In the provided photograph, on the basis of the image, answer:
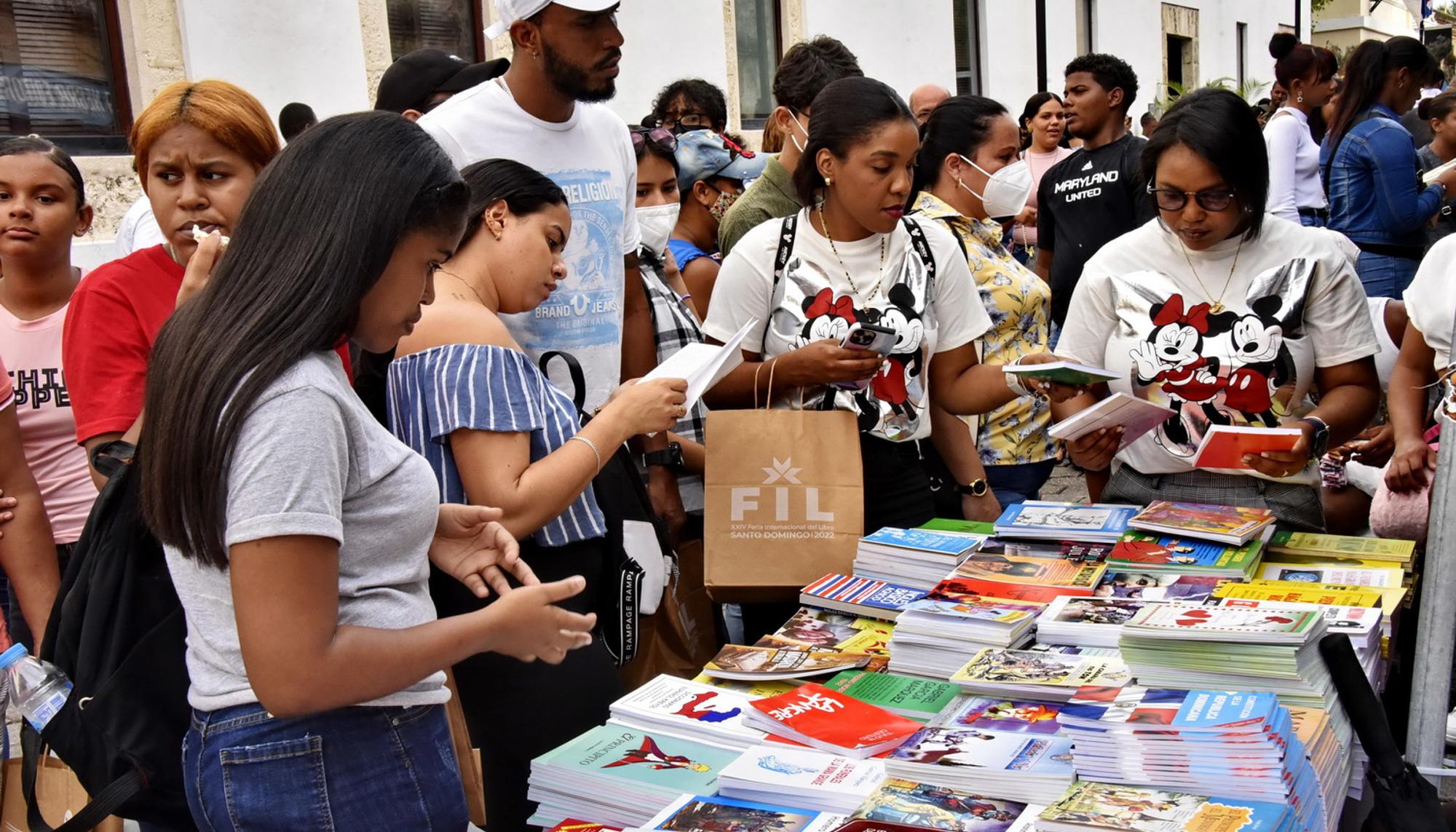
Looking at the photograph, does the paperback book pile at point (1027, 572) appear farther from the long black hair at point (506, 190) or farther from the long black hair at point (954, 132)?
the long black hair at point (954, 132)

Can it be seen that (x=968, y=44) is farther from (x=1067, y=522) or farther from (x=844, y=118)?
(x=1067, y=522)

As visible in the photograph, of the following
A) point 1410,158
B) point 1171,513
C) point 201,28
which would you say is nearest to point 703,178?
point 1171,513

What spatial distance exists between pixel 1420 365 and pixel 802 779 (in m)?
2.14

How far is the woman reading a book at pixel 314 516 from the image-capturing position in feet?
4.56

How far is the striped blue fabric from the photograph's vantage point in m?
2.13

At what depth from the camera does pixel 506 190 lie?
2.38 m

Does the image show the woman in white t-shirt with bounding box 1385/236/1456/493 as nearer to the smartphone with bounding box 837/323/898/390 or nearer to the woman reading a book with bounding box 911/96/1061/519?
the woman reading a book with bounding box 911/96/1061/519

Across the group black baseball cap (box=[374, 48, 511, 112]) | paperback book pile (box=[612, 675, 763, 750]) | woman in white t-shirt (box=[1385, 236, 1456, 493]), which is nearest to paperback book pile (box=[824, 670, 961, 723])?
paperback book pile (box=[612, 675, 763, 750])

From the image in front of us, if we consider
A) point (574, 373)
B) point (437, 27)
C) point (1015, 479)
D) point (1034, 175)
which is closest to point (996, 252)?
point (1015, 479)

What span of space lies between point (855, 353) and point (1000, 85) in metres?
12.4

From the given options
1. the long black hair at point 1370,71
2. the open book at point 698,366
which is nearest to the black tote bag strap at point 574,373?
the open book at point 698,366

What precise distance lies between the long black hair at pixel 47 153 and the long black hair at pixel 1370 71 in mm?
5432

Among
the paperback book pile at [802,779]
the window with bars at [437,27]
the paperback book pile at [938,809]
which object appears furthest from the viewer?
the window with bars at [437,27]

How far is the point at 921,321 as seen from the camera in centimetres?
305
